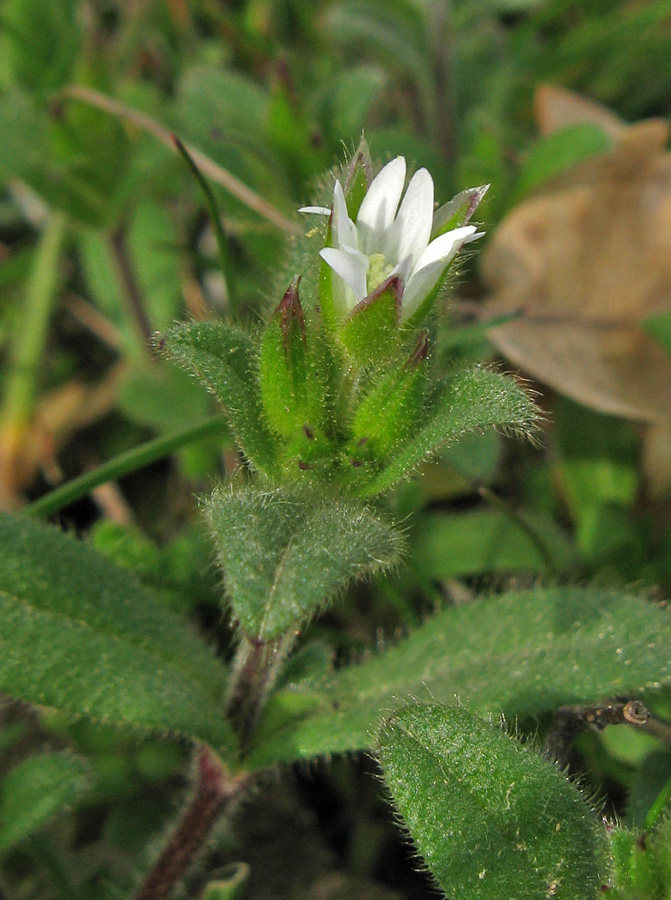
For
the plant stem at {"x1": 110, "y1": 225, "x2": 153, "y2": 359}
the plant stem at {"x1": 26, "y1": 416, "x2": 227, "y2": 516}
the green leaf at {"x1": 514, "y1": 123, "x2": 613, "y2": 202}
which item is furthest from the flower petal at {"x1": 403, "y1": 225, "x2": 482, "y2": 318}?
the plant stem at {"x1": 110, "y1": 225, "x2": 153, "y2": 359}

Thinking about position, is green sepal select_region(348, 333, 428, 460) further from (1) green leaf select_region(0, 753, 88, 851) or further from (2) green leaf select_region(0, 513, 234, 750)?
(1) green leaf select_region(0, 753, 88, 851)

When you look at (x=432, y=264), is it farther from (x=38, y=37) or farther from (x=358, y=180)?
(x=38, y=37)

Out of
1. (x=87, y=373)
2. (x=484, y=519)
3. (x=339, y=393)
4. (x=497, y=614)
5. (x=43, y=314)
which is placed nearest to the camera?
(x=339, y=393)

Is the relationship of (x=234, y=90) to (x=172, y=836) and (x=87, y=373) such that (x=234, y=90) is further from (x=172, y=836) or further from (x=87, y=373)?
(x=172, y=836)

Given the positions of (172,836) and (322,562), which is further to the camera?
(172,836)

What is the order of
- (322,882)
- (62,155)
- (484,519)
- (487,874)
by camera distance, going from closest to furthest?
(487,874), (322,882), (484,519), (62,155)

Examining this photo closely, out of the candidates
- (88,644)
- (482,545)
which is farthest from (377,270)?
(482,545)

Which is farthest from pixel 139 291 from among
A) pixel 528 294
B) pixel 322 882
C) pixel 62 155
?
pixel 322 882
